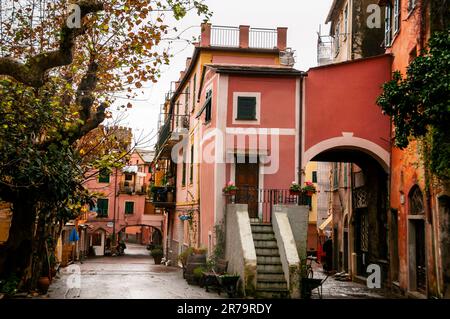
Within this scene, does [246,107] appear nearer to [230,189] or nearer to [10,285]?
[230,189]

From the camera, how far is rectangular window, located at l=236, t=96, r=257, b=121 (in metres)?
20.4

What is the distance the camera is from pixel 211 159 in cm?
2116

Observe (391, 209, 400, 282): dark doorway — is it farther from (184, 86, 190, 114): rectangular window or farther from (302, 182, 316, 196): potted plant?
(184, 86, 190, 114): rectangular window

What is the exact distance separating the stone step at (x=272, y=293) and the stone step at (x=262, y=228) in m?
2.57

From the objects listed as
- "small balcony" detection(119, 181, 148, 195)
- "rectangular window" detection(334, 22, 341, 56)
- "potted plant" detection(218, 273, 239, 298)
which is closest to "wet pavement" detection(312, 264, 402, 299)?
"potted plant" detection(218, 273, 239, 298)

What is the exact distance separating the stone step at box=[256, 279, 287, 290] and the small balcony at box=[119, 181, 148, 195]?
40000mm

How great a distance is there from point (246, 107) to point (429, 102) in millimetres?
8467

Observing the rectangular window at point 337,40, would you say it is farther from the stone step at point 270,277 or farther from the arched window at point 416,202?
the stone step at point 270,277

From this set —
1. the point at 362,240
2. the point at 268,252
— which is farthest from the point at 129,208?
the point at 268,252

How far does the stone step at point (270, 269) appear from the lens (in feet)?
53.3

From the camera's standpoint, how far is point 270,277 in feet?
53.0

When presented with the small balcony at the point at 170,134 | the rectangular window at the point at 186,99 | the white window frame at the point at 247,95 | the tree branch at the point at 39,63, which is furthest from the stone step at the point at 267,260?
the rectangular window at the point at 186,99

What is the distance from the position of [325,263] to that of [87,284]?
1373 centimetres
